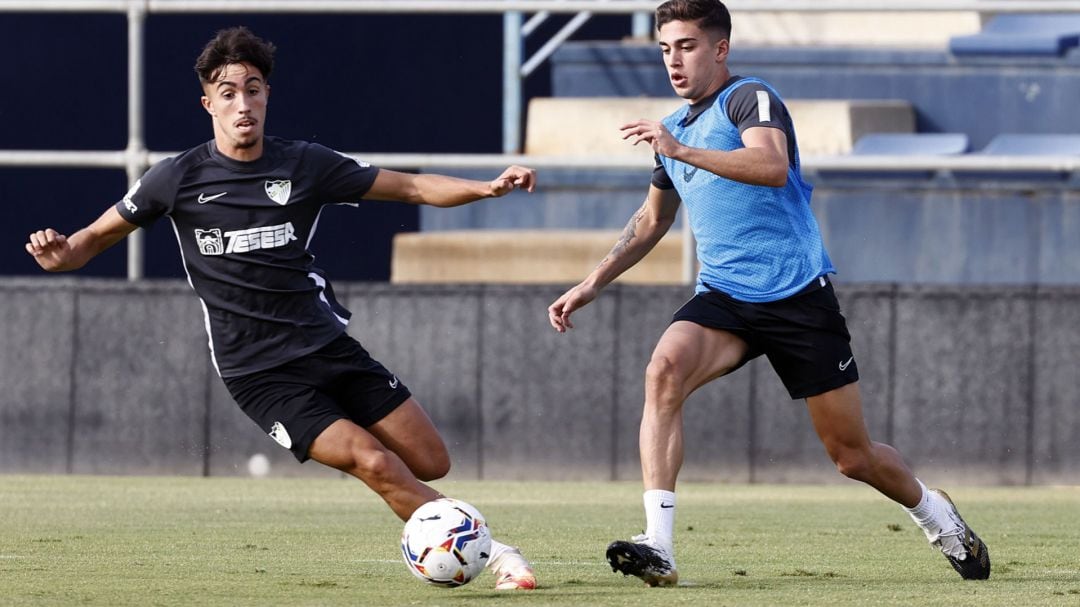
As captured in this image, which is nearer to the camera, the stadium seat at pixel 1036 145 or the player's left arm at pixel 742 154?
the player's left arm at pixel 742 154

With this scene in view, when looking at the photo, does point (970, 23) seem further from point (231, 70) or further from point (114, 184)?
point (231, 70)

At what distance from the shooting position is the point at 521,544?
882 centimetres

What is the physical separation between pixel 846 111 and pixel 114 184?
7074 mm

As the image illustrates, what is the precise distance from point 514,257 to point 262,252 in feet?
26.6

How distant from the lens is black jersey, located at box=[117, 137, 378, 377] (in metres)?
7.11

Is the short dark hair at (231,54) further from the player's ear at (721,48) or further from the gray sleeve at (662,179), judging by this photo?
the player's ear at (721,48)

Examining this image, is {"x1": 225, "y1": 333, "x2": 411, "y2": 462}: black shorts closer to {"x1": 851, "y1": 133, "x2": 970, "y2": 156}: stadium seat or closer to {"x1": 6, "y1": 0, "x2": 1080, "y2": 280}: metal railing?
{"x1": 6, "y1": 0, "x2": 1080, "y2": 280}: metal railing

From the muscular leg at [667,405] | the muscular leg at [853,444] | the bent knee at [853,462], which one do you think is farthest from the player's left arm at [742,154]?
the bent knee at [853,462]

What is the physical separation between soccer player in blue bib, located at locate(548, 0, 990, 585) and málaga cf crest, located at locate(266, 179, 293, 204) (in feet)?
4.43

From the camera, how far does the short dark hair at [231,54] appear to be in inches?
281

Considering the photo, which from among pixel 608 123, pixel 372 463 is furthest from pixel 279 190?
pixel 608 123

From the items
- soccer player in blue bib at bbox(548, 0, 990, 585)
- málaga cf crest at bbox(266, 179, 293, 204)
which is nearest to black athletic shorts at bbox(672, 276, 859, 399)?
soccer player in blue bib at bbox(548, 0, 990, 585)

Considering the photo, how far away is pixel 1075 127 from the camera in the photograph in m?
16.6

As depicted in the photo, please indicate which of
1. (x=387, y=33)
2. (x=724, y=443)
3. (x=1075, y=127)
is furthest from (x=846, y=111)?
(x=387, y=33)
